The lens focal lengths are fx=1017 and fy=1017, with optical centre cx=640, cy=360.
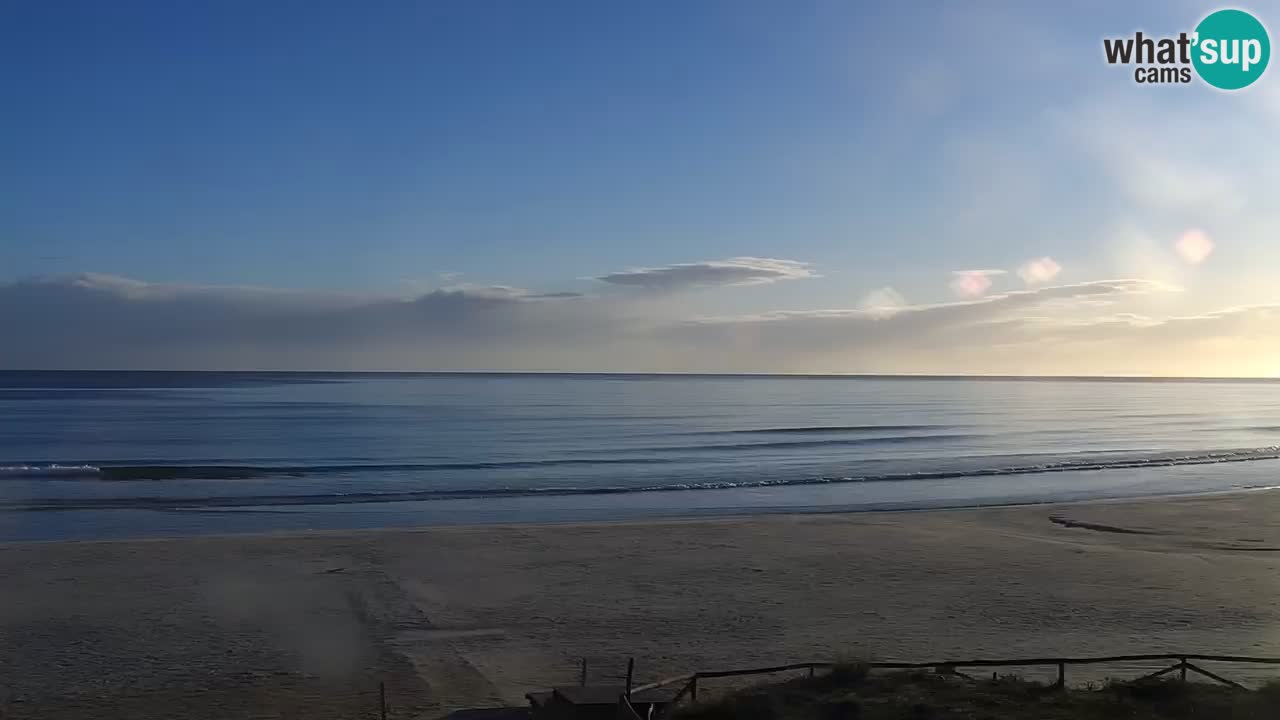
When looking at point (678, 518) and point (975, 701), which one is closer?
point (975, 701)

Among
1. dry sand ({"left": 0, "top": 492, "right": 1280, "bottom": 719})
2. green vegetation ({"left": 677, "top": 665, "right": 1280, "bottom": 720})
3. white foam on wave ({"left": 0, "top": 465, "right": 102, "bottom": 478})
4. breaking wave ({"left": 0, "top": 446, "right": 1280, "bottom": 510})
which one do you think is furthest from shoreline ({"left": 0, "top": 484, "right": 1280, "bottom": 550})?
green vegetation ({"left": 677, "top": 665, "right": 1280, "bottom": 720})

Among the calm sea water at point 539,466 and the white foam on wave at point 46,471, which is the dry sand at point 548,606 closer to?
the calm sea water at point 539,466

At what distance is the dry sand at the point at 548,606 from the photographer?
14906 mm

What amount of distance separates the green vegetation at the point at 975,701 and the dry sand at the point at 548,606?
3.83 meters

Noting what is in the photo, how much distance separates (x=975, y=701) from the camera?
433 inches

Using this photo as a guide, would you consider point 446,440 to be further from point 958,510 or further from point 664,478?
point 958,510

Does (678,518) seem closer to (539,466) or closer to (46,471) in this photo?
(539,466)

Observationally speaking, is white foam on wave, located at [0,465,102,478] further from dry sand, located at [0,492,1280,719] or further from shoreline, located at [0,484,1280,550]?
dry sand, located at [0,492,1280,719]

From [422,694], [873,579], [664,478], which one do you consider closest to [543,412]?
[664,478]

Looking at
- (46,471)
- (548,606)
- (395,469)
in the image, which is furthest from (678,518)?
(46,471)

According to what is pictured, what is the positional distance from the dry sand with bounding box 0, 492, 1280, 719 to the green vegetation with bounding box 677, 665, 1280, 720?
3829 mm

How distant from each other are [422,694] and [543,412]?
274 feet

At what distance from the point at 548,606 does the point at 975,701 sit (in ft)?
33.3

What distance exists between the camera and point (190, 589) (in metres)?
20.7
